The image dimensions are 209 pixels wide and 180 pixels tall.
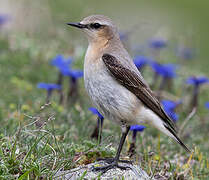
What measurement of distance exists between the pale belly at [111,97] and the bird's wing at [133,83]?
8 cm

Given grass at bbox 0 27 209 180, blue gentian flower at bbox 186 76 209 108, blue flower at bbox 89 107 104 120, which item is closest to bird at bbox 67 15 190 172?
grass at bbox 0 27 209 180

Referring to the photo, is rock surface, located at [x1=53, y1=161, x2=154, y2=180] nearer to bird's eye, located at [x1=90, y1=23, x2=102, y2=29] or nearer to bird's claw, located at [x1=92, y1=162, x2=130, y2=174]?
bird's claw, located at [x1=92, y1=162, x2=130, y2=174]

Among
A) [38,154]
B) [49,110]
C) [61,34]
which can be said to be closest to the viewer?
[38,154]

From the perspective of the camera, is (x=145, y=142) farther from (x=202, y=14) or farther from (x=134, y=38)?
(x=202, y=14)

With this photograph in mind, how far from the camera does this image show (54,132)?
5.63 meters

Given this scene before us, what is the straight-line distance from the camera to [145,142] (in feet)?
24.7

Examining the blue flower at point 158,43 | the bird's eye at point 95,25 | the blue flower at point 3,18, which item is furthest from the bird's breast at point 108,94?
the blue flower at point 3,18

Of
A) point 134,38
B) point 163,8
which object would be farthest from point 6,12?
point 163,8

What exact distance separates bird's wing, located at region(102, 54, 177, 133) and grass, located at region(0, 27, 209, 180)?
0.70 metres

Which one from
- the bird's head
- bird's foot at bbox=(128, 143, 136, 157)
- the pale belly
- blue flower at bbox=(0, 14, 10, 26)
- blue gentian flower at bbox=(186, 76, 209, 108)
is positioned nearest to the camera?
the pale belly

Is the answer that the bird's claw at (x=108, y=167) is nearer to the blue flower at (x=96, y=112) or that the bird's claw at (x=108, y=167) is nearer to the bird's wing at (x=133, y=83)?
the bird's wing at (x=133, y=83)

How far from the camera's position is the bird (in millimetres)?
5668

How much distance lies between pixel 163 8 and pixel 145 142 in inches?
698

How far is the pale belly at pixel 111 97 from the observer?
5.65 meters
